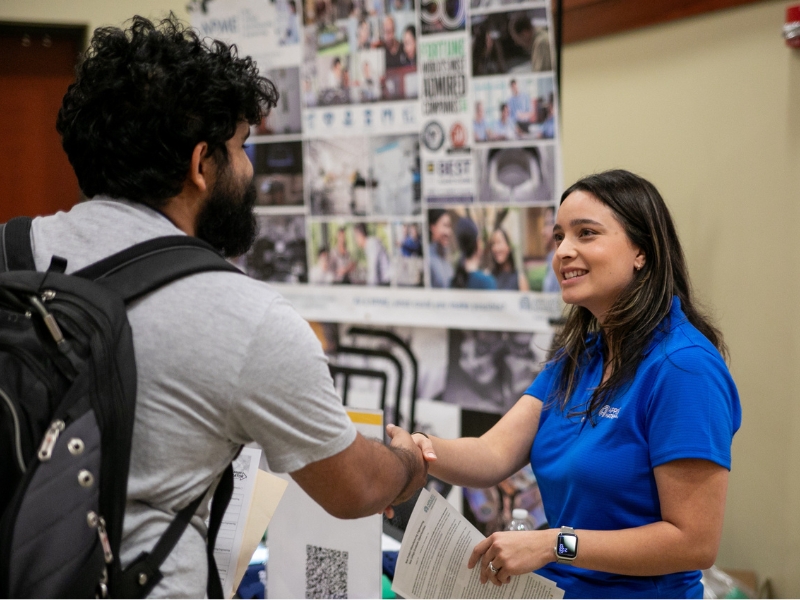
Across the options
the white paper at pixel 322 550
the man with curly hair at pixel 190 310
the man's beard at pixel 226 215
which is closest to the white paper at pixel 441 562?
the white paper at pixel 322 550

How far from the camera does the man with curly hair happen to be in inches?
37.3

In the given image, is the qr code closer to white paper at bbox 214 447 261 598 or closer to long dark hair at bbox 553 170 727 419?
white paper at bbox 214 447 261 598

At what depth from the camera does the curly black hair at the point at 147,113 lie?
1037mm

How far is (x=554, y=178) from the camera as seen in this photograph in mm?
2586

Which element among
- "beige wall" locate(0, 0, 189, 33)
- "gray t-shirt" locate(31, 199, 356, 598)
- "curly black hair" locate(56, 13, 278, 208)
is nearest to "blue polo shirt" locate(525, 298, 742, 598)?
"gray t-shirt" locate(31, 199, 356, 598)

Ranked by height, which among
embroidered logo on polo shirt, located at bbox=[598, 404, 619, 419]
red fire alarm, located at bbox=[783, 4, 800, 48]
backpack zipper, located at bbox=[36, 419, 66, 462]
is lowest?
embroidered logo on polo shirt, located at bbox=[598, 404, 619, 419]

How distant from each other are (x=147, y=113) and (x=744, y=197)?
1.89 meters

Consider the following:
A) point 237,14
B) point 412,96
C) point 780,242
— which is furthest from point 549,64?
point 237,14

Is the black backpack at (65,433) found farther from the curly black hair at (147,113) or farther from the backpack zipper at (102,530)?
the curly black hair at (147,113)

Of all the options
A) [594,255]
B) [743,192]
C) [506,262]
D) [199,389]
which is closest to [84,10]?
[506,262]

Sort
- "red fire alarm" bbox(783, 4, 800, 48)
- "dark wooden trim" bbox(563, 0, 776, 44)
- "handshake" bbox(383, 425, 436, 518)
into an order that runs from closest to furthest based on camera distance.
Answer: "handshake" bbox(383, 425, 436, 518)
"red fire alarm" bbox(783, 4, 800, 48)
"dark wooden trim" bbox(563, 0, 776, 44)

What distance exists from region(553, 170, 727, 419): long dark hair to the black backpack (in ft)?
2.91

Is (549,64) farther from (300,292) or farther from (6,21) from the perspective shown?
(6,21)

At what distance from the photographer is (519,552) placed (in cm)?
137
